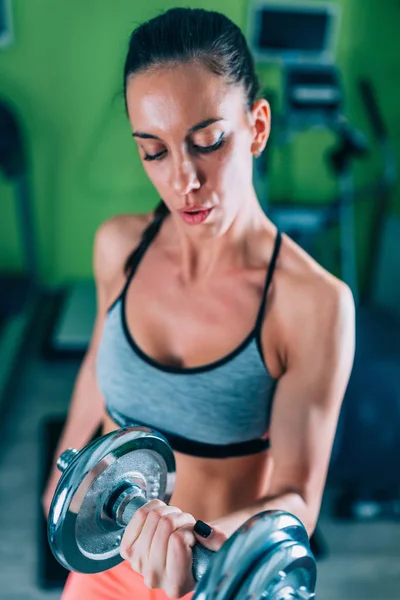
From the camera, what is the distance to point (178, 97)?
0.78 meters

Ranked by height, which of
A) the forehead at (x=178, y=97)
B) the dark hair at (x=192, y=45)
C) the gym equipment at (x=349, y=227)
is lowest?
the gym equipment at (x=349, y=227)

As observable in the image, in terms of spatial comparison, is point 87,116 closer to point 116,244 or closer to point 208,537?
point 116,244

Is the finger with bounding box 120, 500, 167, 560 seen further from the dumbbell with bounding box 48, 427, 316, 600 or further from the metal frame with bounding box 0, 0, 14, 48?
the metal frame with bounding box 0, 0, 14, 48

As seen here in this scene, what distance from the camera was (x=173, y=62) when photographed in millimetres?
800

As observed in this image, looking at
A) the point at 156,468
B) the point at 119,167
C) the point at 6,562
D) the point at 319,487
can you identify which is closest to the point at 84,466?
the point at 156,468

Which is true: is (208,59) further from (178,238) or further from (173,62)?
(178,238)

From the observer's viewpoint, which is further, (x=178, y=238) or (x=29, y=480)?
(x=29, y=480)

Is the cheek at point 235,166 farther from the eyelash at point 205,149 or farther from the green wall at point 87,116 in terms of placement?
the green wall at point 87,116

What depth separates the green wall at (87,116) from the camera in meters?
3.02

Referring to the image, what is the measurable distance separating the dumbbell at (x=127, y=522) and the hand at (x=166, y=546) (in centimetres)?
1

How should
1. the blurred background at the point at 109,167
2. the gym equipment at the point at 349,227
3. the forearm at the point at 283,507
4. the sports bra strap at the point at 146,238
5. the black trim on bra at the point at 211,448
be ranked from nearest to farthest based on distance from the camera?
the forearm at the point at 283,507 → the black trim on bra at the point at 211,448 → the sports bra strap at the point at 146,238 → the gym equipment at the point at 349,227 → the blurred background at the point at 109,167

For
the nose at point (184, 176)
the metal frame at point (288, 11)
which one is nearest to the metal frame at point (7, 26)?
the metal frame at point (288, 11)

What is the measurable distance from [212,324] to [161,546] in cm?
50

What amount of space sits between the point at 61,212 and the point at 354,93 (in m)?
1.74
